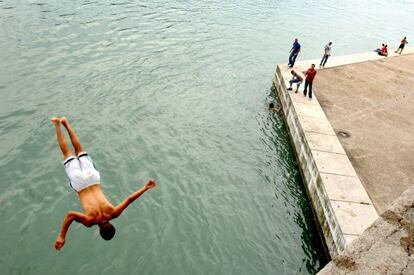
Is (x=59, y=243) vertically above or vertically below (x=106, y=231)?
above

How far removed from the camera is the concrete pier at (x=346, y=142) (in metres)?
11.5

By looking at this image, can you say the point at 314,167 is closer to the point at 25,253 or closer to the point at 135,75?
the point at 25,253

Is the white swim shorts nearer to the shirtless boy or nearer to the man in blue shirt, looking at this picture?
the shirtless boy

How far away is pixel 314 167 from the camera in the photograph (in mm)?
13562

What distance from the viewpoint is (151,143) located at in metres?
15.4

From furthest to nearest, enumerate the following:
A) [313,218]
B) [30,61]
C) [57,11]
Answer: [57,11], [30,61], [313,218]

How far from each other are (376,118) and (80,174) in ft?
48.6

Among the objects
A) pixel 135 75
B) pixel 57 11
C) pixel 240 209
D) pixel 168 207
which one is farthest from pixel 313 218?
pixel 57 11

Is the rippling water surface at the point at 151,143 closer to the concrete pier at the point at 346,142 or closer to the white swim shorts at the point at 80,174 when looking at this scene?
the concrete pier at the point at 346,142

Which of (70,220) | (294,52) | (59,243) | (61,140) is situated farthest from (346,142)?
(59,243)

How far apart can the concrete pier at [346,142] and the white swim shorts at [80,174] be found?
6548 millimetres

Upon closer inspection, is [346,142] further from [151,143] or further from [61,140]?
[61,140]

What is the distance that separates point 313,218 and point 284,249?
2.20m

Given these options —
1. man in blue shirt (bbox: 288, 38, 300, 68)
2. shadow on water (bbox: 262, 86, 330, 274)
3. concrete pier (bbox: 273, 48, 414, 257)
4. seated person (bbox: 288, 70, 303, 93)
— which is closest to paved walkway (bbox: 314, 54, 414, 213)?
concrete pier (bbox: 273, 48, 414, 257)
